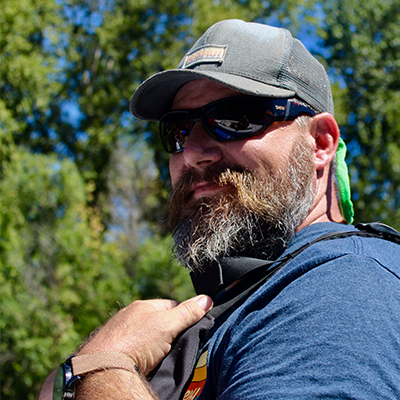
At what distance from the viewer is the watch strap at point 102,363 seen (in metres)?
1.31

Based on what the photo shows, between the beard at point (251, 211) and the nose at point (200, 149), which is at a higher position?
the nose at point (200, 149)

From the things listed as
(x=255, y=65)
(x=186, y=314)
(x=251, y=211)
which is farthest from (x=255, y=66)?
(x=186, y=314)

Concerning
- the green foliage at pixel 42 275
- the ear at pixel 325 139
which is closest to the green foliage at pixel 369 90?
the green foliage at pixel 42 275

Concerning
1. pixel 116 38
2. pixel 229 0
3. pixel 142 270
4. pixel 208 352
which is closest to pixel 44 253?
pixel 142 270

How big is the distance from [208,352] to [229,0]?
1869 centimetres

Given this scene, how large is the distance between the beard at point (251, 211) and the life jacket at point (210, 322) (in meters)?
0.12

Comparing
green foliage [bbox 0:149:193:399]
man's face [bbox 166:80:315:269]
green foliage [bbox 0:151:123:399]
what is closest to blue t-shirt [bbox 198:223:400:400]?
man's face [bbox 166:80:315:269]

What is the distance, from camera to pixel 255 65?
168 cm

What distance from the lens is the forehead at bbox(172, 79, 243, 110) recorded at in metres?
1.80

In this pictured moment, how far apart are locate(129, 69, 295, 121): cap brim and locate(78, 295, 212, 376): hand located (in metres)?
0.77

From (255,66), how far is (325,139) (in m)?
0.44

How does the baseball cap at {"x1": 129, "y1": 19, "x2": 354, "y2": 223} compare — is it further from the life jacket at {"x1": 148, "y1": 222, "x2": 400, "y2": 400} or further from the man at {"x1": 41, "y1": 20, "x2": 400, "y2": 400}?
the life jacket at {"x1": 148, "y1": 222, "x2": 400, "y2": 400}

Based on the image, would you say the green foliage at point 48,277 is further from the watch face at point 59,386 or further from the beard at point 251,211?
the watch face at point 59,386

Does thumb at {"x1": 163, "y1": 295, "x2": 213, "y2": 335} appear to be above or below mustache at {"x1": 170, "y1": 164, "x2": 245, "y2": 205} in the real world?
below
